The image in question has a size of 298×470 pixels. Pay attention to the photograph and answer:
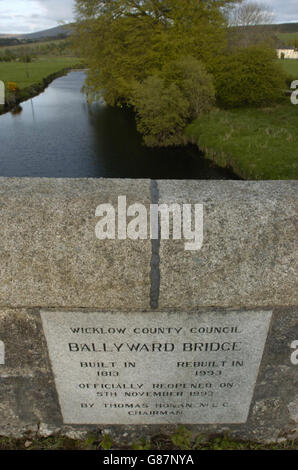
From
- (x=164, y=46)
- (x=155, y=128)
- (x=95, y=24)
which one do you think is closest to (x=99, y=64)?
(x=95, y=24)

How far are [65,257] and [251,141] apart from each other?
645 inches

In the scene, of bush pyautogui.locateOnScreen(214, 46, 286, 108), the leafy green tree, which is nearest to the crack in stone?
the leafy green tree

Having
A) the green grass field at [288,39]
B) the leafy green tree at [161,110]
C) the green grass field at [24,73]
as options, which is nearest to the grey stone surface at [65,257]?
the leafy green tree at [161,110]

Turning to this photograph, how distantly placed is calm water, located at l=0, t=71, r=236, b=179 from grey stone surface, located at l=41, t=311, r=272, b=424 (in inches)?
507

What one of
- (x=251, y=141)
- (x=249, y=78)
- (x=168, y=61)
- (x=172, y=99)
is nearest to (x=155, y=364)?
(x=251, y=141)

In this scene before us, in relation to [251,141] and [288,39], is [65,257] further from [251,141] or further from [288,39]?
[288,39]

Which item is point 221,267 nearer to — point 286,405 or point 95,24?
point 286,405

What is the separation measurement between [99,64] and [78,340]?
2427cm

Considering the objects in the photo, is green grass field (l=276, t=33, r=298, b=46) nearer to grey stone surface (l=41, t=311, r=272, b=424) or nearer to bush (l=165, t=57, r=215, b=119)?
bush (l=165, t=57, r=215, b=119)

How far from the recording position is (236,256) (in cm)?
167

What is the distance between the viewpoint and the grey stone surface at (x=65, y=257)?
165 centimetres

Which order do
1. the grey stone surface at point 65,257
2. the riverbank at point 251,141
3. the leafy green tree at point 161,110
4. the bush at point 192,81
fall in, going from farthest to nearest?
the bush at point 192,81 → the leafy green tree at point 161,110 → the riverbank at point 251,141 → the grey stone surface at point 65,257

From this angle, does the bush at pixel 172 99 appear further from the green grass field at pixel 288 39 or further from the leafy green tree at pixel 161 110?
the green grass field at pixel 288 39

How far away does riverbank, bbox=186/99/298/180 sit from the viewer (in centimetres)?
1341
